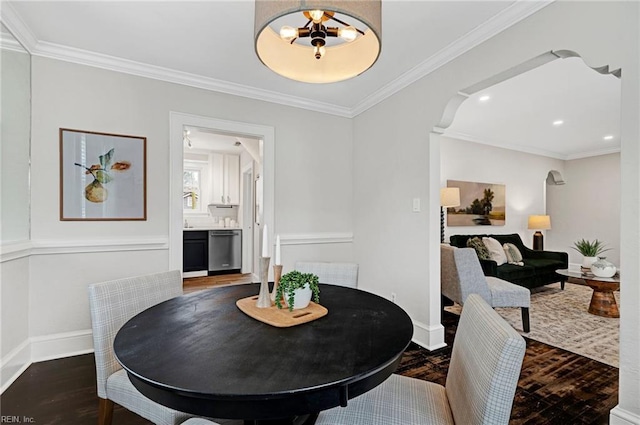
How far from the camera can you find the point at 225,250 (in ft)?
19.1

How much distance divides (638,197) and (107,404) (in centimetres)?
267

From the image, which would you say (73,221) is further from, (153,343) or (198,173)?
(198,173)

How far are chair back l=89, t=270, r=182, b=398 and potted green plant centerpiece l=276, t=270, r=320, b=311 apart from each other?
82 centimetres

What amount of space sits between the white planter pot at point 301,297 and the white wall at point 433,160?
155cm

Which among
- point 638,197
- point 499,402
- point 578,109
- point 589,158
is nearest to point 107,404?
point 499,402

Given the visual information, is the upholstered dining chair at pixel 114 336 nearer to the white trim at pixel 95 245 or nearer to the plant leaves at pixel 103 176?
the white trim at pixel 95 245

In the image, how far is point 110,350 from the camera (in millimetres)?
1468

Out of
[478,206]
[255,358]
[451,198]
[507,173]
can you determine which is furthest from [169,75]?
[507,173]

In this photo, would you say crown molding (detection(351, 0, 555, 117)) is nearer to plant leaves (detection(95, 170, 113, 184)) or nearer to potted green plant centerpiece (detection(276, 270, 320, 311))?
potted green plant centerpiece (detection(276, 270, 320, 311))

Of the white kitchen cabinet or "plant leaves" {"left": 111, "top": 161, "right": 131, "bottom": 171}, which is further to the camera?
the white kitchen cabinet

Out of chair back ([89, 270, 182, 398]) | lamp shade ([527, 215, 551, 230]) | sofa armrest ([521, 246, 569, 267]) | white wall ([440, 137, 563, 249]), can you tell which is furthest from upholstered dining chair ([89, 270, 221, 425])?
lamp shade ([527, 215, 551, 230])

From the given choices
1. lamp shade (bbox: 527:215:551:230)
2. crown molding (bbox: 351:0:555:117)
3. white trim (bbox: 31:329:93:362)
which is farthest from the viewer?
lamp shade (bbox: 527:215:551:230)

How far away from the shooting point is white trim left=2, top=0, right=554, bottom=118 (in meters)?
2.03

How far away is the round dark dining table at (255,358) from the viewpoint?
828 millimetres
